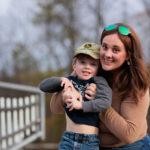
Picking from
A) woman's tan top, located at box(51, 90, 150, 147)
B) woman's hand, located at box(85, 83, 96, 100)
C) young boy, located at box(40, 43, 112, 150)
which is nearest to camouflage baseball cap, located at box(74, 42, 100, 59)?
young boy, located at box(40, 43, 112, 150)

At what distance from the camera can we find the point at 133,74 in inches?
57.9

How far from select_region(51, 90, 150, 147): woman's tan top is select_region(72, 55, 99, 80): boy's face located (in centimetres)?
21

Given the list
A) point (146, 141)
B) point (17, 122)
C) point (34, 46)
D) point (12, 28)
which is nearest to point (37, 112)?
point (17, 122)

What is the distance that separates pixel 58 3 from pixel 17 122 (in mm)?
6499

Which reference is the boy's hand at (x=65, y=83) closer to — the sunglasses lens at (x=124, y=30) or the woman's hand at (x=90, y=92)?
the woman's hand at (x=90, y=92)

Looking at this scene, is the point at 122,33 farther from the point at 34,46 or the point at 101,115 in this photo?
the point at 34,46

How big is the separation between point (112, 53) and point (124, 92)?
25 centimetres

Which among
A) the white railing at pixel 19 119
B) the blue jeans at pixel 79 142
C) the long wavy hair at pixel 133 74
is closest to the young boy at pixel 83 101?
the blue jeans at pixel 79 142

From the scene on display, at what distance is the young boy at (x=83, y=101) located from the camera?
4.49 feet

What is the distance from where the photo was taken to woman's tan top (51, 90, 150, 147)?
139 cm

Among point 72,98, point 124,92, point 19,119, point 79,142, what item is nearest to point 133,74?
point 124,92

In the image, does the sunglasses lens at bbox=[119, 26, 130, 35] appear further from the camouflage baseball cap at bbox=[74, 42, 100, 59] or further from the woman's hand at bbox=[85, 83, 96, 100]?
the woman's hand at bbox=[85, 83, 96, 100]

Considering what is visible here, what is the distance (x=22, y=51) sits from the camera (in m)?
10.5

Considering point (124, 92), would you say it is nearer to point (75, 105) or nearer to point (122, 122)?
point (122, 122)
